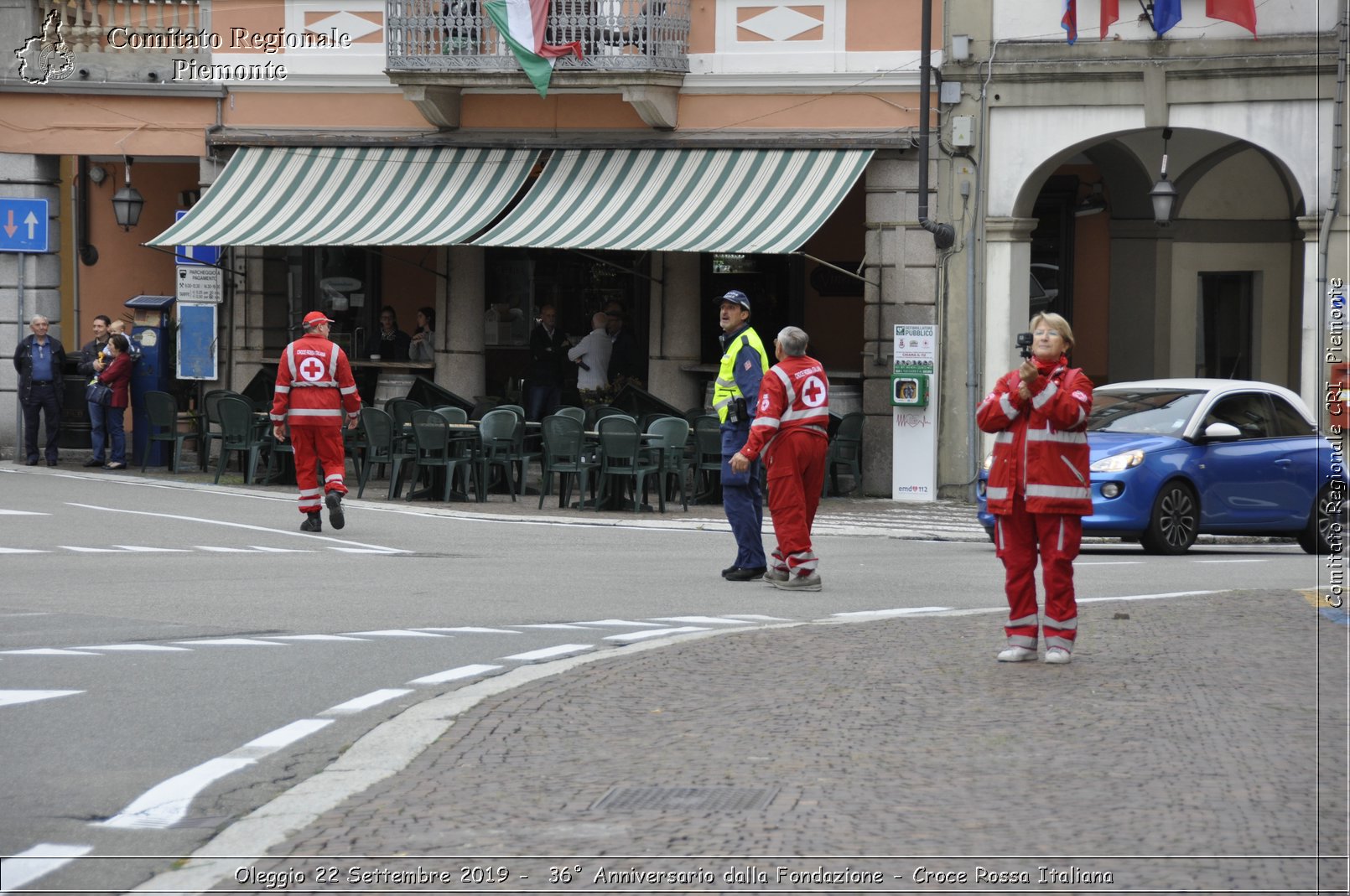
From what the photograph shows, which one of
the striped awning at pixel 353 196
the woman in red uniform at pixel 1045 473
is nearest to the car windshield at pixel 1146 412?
the woman in red uniform at pixel 1045 473

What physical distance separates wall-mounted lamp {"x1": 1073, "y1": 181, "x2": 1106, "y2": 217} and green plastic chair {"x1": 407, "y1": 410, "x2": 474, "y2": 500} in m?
10.1

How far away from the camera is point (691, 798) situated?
6047mm

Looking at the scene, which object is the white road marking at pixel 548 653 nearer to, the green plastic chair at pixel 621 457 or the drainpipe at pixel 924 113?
the green plastic chair at pixel 621 457

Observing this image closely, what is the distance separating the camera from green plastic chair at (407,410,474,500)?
20297 millimetres

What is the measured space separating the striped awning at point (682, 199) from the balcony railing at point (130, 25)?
528 centimetres

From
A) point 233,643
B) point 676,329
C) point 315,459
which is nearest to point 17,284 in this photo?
point 676,329

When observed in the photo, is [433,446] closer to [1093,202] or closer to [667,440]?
[667,440]

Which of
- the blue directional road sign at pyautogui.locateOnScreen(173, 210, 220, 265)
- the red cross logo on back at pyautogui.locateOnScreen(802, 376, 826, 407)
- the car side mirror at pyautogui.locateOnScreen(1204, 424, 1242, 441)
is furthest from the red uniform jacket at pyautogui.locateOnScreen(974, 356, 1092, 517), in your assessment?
the blue directional road sign at pyautogui.locateOnScreen(173, 210, 220, 265)

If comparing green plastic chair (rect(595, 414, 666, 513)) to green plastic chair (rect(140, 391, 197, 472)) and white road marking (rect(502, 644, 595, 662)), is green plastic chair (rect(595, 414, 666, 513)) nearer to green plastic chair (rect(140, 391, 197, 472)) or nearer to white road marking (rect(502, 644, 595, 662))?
green plastic chair (rect(140, 391, 197, 472))

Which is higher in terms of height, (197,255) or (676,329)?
(197,255)

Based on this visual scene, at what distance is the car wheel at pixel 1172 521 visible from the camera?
16.1 metres

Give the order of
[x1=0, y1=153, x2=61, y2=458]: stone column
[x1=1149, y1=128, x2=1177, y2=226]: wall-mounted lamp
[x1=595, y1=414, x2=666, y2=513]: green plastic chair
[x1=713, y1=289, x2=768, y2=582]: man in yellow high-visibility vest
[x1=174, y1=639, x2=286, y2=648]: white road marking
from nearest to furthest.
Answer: [x1=174, y1=639, x2=286, y2=648]: white road marking, [x1=713, y1=289, x2=768, y2=582]: man in yellow high-visibility vest, [x1=595, y1=414, x2=666, y2=513]: green plastic chair, [x1=1149, y1=128, x2=1177, y2=226]: wall-mounted lamp, [x1=0, y1=153, x2=61, y2=458]: stone column

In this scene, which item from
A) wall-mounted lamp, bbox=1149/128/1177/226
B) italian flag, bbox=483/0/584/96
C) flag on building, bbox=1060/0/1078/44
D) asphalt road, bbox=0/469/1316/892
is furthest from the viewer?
italian flag, bbox=483/0/584/96

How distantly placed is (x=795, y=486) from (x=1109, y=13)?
1114 centimetres
